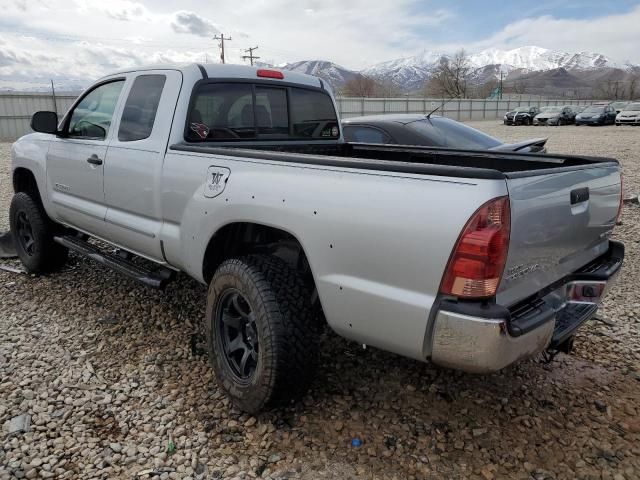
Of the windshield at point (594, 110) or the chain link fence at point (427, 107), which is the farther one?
the chain link fence at point (427, 107)

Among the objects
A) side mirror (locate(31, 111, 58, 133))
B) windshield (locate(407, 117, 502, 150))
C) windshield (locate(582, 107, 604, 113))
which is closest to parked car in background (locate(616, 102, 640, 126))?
windshield (locate(582, 107, 604, 113))

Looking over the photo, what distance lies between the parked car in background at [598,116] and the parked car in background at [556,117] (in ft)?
3.36

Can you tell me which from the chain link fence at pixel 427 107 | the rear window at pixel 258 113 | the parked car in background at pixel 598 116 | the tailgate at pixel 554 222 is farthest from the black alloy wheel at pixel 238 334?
the parked car in background at pixel 598 116

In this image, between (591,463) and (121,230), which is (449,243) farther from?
(121,230)

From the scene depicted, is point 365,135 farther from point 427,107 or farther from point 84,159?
point 427,107

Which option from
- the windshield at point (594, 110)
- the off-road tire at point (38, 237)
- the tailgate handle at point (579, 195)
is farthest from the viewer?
the windshield at point (594, 110)

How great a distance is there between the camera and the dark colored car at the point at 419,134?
6363 millimetres

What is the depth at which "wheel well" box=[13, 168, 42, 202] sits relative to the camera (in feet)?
16.4

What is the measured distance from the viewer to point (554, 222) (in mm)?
2240

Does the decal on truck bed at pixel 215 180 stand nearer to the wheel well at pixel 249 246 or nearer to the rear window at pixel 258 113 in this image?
the wheel well at pixel 249 246

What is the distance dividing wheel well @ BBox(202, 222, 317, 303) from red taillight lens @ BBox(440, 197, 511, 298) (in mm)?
975

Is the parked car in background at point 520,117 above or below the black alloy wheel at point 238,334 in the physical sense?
above

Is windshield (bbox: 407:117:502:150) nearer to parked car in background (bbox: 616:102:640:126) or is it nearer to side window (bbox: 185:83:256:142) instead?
side window (bbox: 185:83:256:142)

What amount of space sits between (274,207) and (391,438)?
1.32 meters
